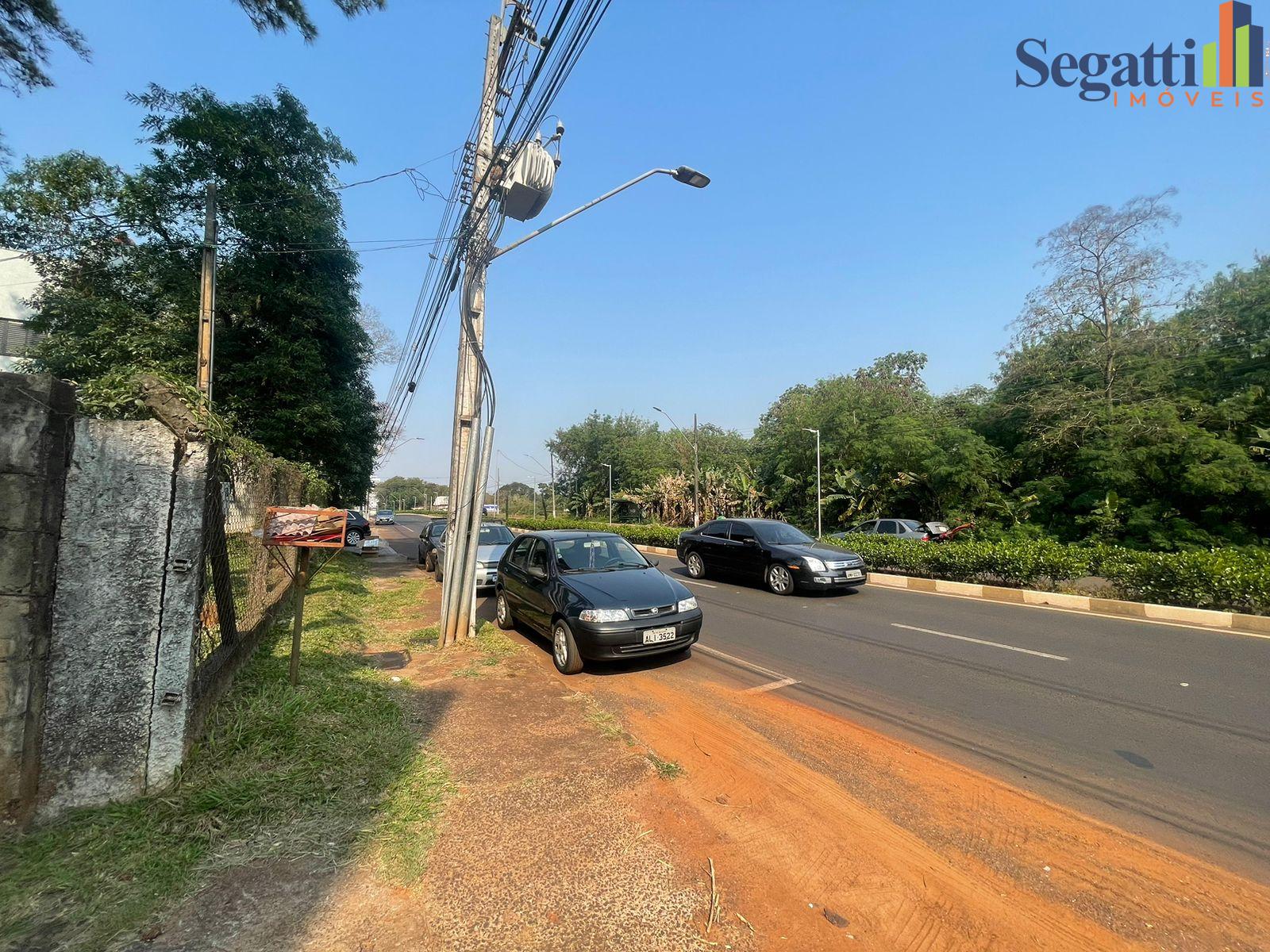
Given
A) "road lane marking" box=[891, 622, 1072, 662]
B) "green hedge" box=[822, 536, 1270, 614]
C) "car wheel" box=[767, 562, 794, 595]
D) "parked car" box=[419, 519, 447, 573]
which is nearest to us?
"road lane marking" box=[891, 622, 1072, 662]

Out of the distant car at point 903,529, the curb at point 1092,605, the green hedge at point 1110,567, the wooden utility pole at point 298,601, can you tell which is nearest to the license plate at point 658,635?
the wooden utility pole at point 298,601

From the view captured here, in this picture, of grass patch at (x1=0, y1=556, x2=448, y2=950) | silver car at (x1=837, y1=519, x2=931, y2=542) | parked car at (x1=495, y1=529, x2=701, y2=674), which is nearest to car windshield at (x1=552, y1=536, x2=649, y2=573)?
parked car at (x1=495, y1=529, x2=701, y2=674)

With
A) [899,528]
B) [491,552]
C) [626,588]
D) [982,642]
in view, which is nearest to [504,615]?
[626,588]

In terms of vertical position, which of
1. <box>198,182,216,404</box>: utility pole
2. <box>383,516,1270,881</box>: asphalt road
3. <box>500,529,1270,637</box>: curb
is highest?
<box>198,182,216,404</box>: utility pole

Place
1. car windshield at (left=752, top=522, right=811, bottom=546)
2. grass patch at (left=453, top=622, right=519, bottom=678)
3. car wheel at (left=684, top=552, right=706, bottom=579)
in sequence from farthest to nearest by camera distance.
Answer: car wheel at (left=684, top=552, right=706, bottom=579) < car windshield at (left=752, top=522, right=811, bottom=546) < grass patch at (left=453, top=622, right=519, bottom=678)

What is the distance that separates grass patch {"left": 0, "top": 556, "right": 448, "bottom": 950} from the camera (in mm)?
2395

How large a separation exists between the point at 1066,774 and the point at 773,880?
252 centimetres

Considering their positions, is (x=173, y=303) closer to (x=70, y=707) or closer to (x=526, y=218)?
(x=526, y=218)

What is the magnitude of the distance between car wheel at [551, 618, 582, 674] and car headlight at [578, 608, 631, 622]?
32 cm

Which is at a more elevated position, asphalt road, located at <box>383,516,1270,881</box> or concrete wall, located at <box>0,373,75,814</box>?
concrete wall, located at <box>0,373,75,814</box>

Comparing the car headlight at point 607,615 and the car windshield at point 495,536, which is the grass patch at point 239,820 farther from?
the car windshield at point 495,536

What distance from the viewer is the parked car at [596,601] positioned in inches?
229

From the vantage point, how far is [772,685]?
577 cm

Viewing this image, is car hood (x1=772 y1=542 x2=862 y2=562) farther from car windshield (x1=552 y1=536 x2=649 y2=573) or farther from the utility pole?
the utility pole
